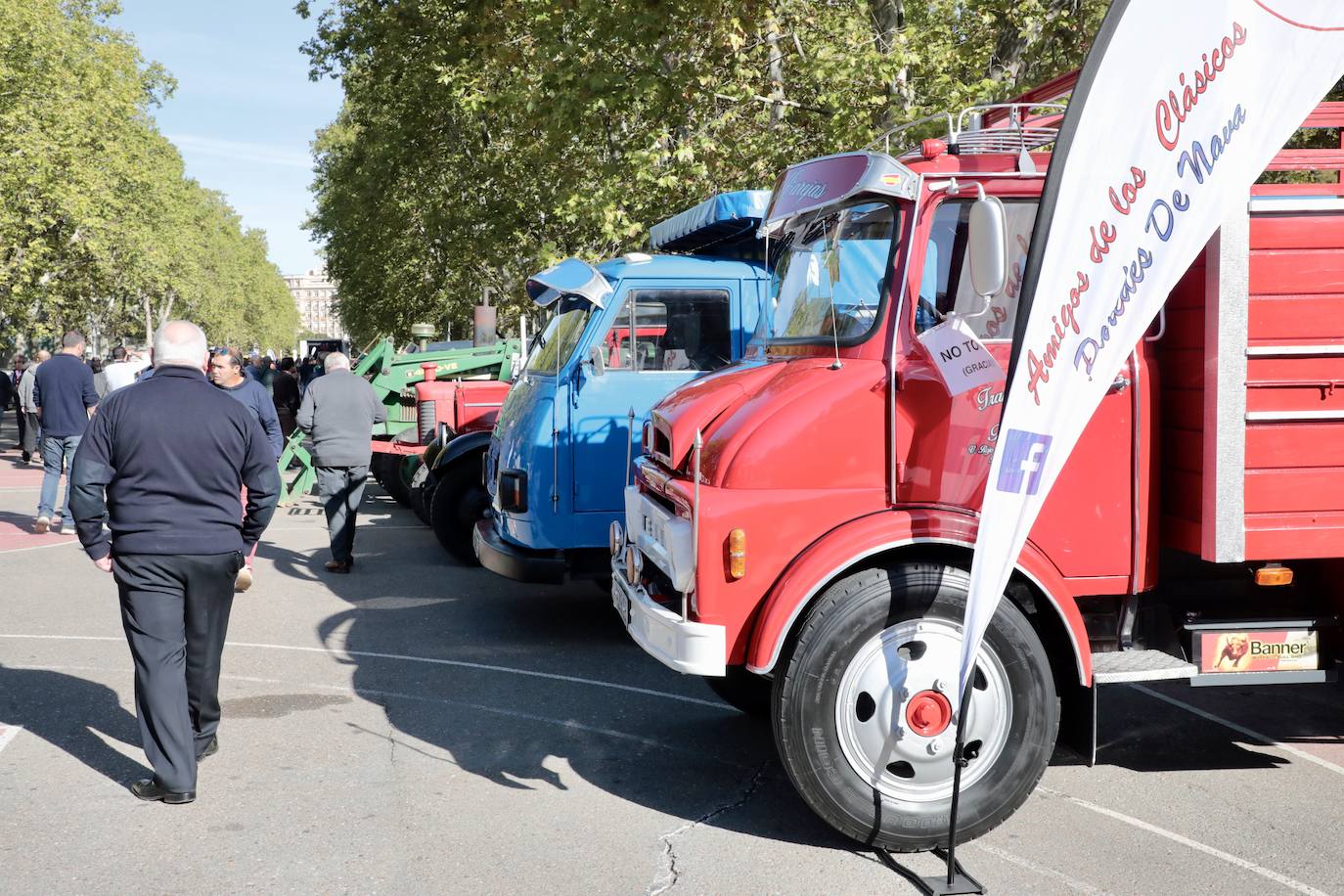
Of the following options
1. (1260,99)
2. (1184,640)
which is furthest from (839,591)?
(1260,99)

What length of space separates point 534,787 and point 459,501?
19.6 feet

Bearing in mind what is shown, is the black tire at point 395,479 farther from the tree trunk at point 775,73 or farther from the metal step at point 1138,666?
the metal step at point 1138,666

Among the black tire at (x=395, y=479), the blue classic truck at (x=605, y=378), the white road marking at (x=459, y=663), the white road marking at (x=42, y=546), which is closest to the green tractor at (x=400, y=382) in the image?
the black tire at (x=395, y=479)

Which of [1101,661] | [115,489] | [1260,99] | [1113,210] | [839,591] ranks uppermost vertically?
[1260,99]

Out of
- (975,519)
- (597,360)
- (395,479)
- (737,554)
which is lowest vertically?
(395,479)

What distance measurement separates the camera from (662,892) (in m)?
4.21

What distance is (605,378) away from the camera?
7.88 m

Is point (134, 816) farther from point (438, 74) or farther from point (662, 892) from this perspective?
point (438, 74)

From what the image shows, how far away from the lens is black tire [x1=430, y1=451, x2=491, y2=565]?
10.9 m

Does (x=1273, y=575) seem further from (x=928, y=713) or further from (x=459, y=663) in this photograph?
(x=459, y=663)

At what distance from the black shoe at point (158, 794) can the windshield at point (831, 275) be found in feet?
10.1

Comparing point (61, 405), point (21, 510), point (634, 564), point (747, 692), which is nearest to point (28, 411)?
point (21, 510)

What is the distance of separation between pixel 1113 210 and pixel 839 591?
1540 mm

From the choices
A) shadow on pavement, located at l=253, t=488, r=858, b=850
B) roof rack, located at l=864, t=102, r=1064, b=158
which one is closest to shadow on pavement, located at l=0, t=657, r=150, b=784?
shadow on pavement, located at l=253, t=488, r=858, b=850
